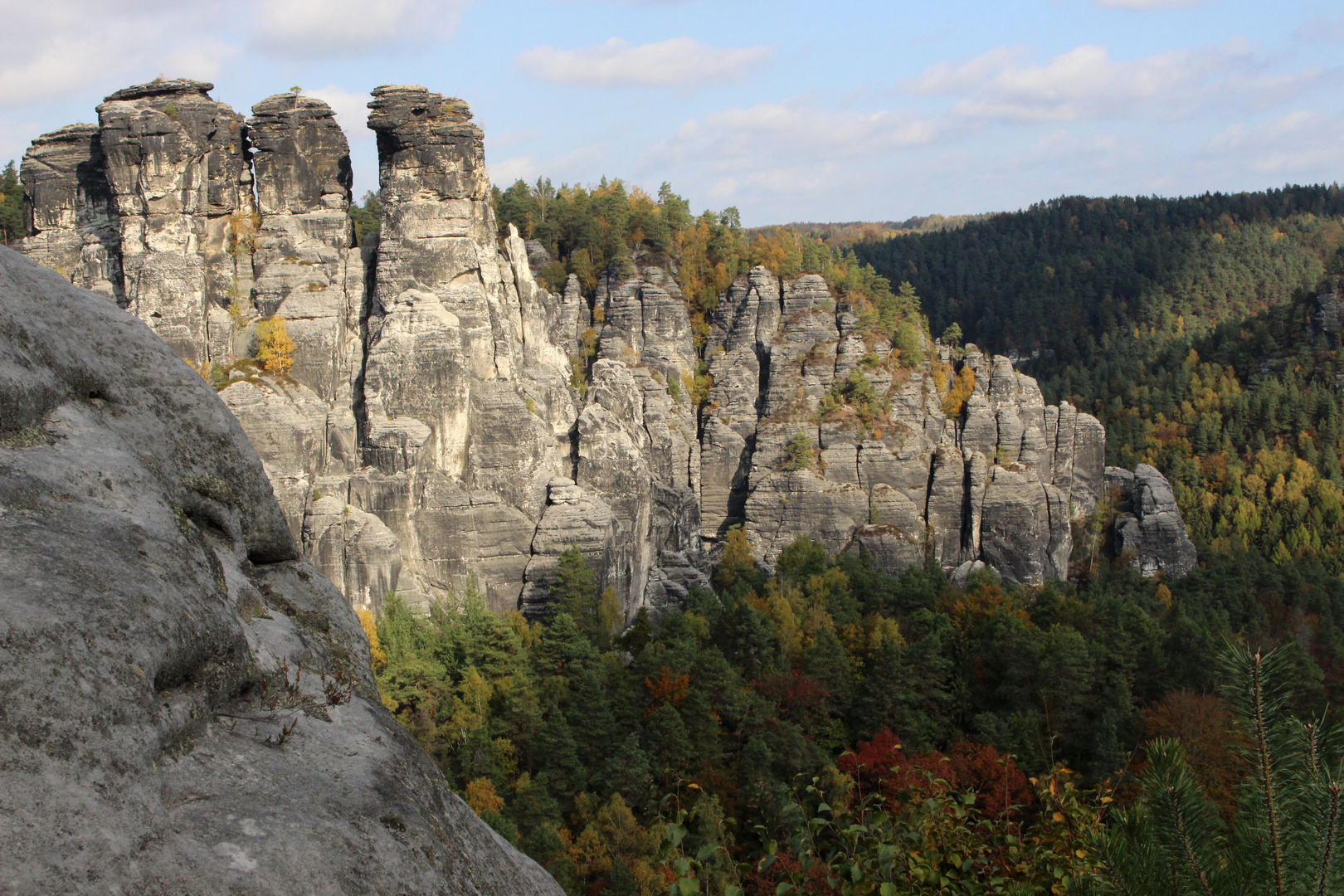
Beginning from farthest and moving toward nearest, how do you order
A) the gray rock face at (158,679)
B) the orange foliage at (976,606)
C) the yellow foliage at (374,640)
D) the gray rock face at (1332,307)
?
the gray rock face at (1332,307) → the orange foliage at (976,606) → the yellow foliage at (374,640) → the gray rock face at (158,679)

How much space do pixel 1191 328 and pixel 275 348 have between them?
13486 centimetres

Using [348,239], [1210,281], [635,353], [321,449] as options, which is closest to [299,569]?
[321,449]

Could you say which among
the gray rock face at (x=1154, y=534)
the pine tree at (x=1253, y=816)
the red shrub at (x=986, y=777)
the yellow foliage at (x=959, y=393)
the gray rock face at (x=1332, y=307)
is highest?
the gray rock face at (x=1332, y=307)

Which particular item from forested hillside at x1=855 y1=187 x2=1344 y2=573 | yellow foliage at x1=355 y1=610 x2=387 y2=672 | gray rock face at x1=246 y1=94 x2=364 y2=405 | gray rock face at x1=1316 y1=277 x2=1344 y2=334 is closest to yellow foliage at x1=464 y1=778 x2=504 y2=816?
yellow foliage at x1=355 y1=610 x2=387 y2=672

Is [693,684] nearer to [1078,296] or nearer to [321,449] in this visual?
[321,449]

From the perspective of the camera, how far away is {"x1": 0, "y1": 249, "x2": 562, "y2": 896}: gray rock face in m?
3.73

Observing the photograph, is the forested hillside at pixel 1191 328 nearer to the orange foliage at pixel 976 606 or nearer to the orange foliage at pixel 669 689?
the orange foliage at pixel 976 606

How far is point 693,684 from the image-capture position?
110 ft

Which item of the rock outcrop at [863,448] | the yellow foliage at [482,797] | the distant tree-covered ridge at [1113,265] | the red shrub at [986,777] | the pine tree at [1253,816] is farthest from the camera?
the distant tree-covered ridge at [1113,265]

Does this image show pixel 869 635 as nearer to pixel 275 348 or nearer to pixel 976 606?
pixel 976 606

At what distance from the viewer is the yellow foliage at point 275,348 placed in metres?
45.6

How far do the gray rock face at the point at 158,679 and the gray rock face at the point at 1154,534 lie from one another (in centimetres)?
7177

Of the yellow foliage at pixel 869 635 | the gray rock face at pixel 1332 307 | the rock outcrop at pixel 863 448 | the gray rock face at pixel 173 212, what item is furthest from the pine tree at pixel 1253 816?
the gray rock face at pixel 1332 307

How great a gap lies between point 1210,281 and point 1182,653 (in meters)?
137
